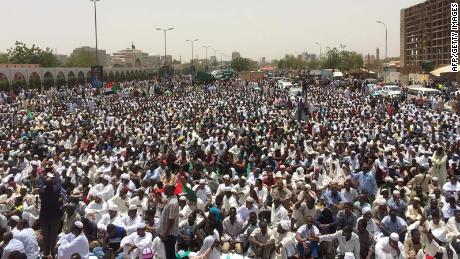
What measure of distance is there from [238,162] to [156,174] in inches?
105

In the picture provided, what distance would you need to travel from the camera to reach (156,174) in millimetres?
10836

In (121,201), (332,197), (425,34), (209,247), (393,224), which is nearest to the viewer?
(209,247)

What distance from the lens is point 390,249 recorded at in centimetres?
649

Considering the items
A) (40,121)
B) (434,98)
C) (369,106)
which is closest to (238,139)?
(40,121)

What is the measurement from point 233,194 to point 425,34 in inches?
2704

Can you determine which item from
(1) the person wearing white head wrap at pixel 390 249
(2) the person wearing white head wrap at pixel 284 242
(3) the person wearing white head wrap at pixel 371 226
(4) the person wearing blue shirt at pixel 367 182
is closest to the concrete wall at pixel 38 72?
(4) the person wearing blue shirt at pixel 367 182

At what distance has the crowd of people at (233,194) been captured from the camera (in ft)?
22.9

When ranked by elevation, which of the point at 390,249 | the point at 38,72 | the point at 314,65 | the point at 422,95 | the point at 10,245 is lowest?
the point at 390,249

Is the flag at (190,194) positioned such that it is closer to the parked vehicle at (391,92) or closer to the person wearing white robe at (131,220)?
the person wearing white robe at (131,220)

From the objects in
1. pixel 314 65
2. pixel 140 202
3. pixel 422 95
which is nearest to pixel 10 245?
pixel 140 202

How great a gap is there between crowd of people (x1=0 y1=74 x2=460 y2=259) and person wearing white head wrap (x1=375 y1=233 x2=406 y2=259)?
2cm

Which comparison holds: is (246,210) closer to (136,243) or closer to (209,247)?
(209,247)

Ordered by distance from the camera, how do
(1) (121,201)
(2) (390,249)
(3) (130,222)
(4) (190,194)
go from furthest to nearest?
(1) (121,201) → (4) (190,194) → (3) (130,222) → (2) (390,249)

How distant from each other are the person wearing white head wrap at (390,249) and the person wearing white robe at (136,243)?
9.94ft
